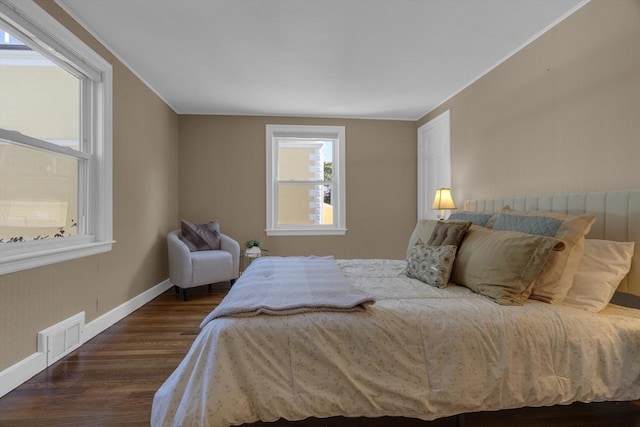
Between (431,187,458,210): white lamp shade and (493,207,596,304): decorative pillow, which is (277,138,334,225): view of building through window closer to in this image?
(431,187,458,210): white lamp shade

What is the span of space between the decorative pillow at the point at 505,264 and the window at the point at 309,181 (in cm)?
306

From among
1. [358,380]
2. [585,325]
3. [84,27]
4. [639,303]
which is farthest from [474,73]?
[84,27]

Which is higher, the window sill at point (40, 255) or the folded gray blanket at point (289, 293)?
the window sill at point (40, 255)

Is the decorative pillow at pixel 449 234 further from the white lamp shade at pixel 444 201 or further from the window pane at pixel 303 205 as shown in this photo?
the window pane at pixel 303 205

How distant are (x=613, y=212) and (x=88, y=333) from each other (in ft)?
12.4

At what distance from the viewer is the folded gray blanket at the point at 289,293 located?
1488 millimetres

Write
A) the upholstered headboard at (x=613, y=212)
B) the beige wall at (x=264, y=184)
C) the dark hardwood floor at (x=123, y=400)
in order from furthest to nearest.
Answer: the beige wall at (x=264, y=184), the upholstered headboard at (x=613, y=212), the dark hardwood floor at (x=123, y=400)

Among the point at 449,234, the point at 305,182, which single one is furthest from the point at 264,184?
the point at 449,234

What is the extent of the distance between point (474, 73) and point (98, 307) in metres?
4.20

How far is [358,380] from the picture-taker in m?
1.40

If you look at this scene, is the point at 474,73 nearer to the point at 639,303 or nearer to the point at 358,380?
the point at 639,303

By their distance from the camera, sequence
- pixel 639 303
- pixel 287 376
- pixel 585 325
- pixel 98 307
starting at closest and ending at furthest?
pixel 287 376, pixel 585 325, pixel 639 303, pixel 98 307

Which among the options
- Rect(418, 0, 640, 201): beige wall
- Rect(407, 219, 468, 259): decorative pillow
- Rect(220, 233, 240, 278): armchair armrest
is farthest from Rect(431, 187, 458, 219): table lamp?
Rect(220, 233, 240, 278): armchair armrest

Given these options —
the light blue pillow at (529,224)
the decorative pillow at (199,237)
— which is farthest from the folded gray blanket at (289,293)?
the decorative pillow at (199,237)
